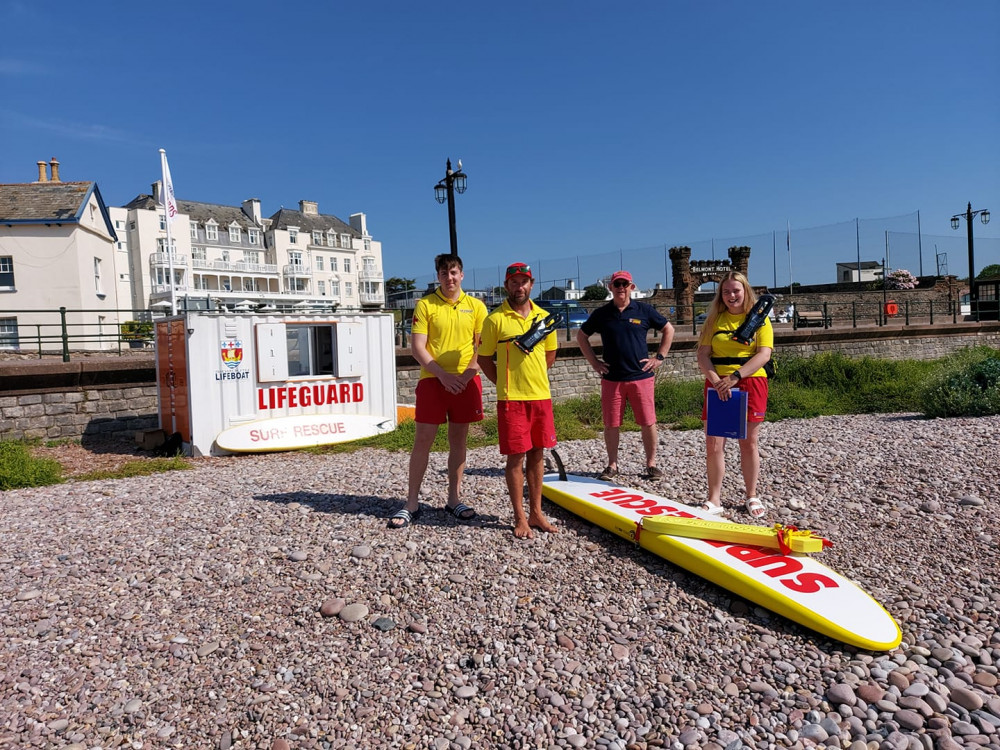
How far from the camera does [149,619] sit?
142 inches

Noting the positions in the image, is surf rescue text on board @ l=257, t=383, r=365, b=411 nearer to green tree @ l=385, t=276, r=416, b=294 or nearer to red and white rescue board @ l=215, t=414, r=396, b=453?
red and white rescue board @ l=215, t=414, r=396, b=453

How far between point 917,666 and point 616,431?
3273mm

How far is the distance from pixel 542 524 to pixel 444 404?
1.05m

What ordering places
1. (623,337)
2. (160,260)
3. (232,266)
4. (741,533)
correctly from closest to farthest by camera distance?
(741,533)
(623,337)
(160,260)
(232,266)

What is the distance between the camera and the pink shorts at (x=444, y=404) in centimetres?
471

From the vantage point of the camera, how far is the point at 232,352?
30.1 ft

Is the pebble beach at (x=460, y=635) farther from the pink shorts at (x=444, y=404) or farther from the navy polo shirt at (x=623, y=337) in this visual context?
the navy polo shirt at (x=623, y=337)

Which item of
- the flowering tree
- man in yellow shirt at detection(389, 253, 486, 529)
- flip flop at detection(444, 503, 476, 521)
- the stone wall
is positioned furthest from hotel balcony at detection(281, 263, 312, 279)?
man in yellow shirt at detection(389, 253, 486, 529)

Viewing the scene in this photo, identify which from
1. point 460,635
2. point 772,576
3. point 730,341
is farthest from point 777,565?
point 460,635

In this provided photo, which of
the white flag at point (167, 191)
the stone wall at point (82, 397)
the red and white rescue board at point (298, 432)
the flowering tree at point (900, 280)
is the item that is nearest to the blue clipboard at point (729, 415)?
the red and white rescue board at point (298, 432)

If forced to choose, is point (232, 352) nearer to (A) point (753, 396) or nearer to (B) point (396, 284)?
(A) point (753, 396)

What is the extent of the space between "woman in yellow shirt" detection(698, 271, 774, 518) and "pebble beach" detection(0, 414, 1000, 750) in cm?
41

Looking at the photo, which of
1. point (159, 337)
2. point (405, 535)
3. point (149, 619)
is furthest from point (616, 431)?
point (159, 337)

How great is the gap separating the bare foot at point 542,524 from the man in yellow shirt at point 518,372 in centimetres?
32
